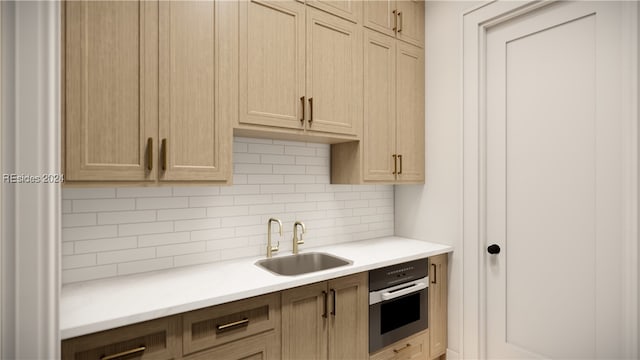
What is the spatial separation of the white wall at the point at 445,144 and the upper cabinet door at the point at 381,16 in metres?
0.36

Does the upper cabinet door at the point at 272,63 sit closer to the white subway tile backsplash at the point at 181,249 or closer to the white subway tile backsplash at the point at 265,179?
the white subway tile backsplash at the point at 265,179

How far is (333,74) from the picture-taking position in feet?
6.84

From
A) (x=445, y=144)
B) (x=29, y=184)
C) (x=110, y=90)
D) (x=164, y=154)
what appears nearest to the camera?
(x=29, y=184)

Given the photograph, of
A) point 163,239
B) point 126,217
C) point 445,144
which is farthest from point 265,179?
point 445,144

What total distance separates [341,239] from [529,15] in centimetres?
188

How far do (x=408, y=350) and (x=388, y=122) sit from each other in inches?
58.8

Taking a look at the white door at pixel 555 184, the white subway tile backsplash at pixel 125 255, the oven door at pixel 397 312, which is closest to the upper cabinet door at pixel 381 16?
the white door at pixel 555 184

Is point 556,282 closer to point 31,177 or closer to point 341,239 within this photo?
point 341,239

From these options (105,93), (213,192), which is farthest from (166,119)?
(213,192)

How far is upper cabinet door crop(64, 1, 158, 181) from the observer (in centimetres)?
133

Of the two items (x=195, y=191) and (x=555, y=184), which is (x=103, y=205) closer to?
(x=195, y=191)

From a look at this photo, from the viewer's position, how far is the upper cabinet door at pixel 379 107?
2.26 meters

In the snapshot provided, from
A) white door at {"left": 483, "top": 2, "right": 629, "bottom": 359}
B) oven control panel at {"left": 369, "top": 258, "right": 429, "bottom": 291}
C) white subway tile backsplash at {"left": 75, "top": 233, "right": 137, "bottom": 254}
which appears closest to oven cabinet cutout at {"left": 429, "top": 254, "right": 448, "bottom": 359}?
oven control panel at {"left": 369, "top": 258, "right": 429, "bottom": 291}

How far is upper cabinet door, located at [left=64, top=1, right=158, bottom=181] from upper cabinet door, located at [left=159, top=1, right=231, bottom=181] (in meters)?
0.05
